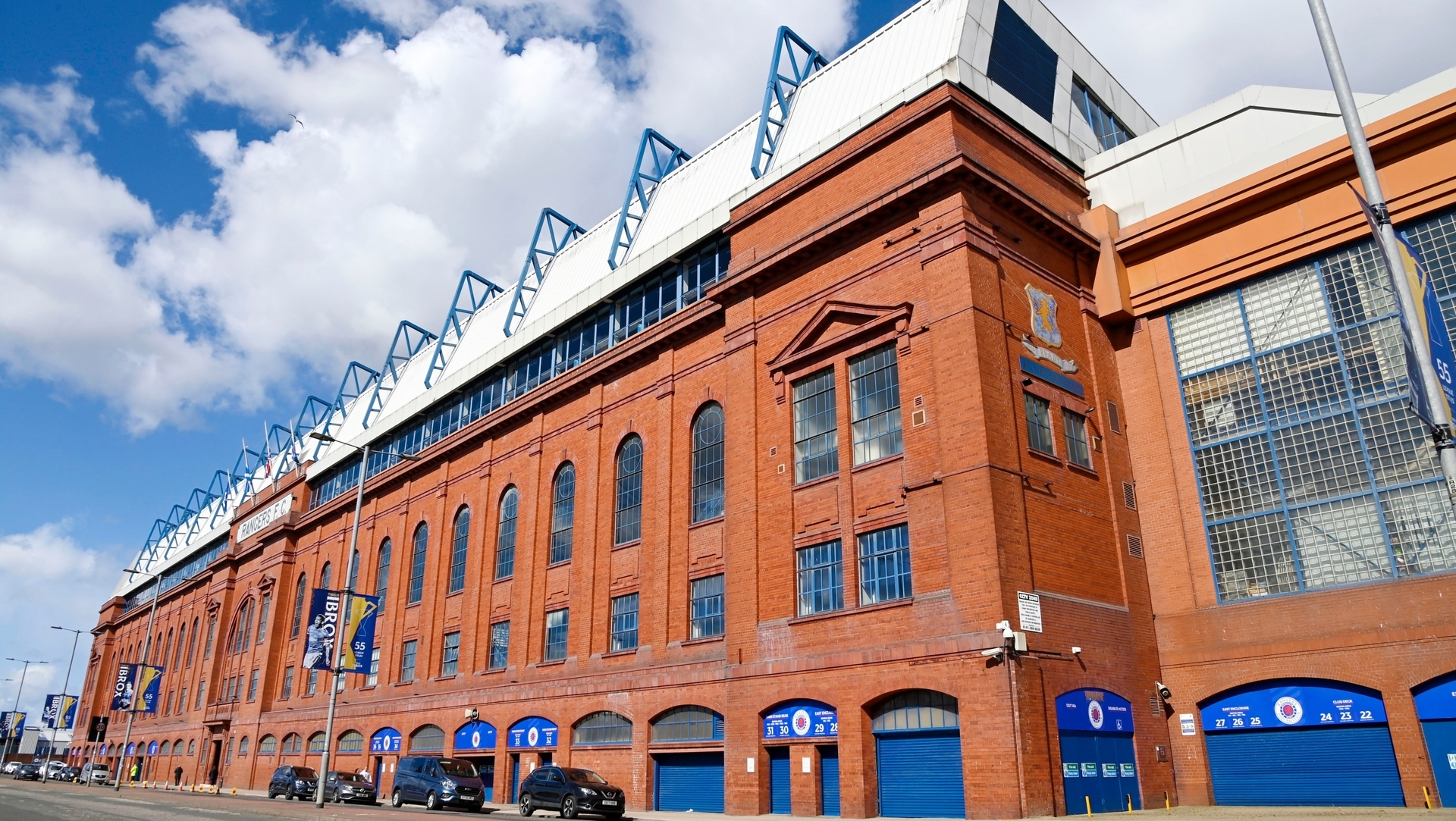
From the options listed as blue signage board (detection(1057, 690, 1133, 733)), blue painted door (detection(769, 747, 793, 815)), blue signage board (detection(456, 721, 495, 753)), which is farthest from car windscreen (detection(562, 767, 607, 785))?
blue signage board (detection(1057, 690, 1133, 733))

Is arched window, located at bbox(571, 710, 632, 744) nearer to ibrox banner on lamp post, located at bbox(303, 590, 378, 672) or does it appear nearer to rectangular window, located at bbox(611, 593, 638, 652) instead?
rectangular window, located at bbox(611, 593, 638, 652)

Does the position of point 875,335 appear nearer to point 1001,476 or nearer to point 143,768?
point 1001,476

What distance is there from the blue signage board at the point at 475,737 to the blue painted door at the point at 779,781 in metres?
15.6

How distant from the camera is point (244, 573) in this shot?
221 ft

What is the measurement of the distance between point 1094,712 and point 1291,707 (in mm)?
4537

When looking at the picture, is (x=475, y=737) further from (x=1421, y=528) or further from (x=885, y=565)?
(x=1421, y=528)

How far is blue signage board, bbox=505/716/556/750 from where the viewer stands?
3447 cm

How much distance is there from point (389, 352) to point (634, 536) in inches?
1358

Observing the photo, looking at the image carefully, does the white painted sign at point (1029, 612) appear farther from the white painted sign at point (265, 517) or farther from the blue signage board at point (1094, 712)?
the white painted sign at point (265, 517)

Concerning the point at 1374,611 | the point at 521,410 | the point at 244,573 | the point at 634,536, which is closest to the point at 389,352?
the point at 244,573

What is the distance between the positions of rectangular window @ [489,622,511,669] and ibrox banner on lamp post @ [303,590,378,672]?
21.9ft

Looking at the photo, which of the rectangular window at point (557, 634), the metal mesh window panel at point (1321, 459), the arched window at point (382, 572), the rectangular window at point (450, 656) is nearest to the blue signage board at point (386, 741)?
the rectangular window at point (450, 656)

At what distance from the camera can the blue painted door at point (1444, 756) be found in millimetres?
20078

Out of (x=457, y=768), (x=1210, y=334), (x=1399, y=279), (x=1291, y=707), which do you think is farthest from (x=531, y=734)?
(x=1399, y=279)
